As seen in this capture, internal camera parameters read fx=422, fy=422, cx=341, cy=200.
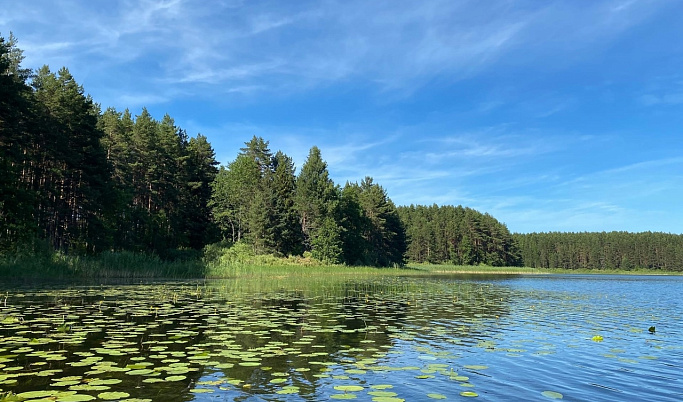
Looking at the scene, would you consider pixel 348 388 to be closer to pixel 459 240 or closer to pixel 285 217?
pixel 285 217

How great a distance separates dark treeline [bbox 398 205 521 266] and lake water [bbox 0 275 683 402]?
379ft

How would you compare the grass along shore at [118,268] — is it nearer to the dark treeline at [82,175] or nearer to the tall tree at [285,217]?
the dark treeline at [82,175]

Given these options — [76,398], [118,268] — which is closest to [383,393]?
[76,398]

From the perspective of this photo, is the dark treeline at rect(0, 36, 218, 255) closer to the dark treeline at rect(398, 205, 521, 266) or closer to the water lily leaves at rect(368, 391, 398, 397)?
the water lily leaves at rect(368, 391, 398, 397)

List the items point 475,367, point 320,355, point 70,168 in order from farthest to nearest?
point 70,168, point 320,355, point 475,367

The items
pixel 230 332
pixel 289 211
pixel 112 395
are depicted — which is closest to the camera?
pixel 112 395

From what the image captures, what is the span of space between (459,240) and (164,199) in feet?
319

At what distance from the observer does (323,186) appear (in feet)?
245

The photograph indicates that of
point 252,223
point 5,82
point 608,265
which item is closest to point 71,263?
point 5,82

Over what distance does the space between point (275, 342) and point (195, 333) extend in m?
2.21

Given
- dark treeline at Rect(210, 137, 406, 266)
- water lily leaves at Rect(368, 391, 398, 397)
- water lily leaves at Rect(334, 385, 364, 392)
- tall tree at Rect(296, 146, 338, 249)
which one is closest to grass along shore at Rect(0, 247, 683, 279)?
dark treeline at Rect(210, 137, 406, 266)

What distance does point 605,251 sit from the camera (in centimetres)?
15600

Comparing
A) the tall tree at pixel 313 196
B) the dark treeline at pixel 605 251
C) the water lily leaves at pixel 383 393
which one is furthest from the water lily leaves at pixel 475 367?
the dark treeline at pixel 605 251

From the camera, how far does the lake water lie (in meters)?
5.96
